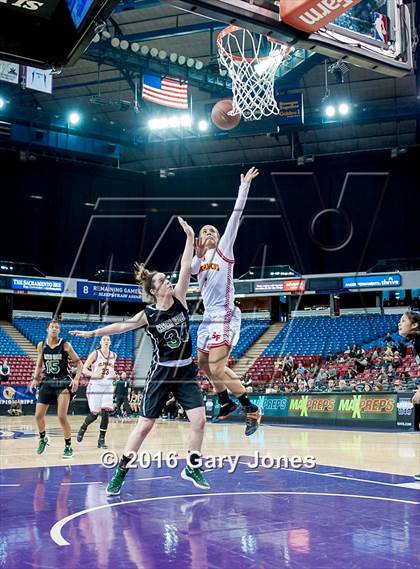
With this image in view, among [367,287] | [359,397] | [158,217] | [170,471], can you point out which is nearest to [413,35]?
[170,471]

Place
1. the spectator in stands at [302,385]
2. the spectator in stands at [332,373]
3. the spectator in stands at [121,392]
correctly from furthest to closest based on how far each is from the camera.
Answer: the spectator in stands at [121,392] → the spectator in stands at [332,373] → the spectator in stands at [302,385]

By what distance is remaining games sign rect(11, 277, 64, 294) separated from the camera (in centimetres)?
3155

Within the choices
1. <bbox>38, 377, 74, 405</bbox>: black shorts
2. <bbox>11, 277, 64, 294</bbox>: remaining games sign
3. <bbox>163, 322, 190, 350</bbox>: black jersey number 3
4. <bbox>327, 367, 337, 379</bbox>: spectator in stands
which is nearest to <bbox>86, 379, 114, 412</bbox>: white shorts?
<bbox>38, 377, 74, 405</bbox>: black shorts

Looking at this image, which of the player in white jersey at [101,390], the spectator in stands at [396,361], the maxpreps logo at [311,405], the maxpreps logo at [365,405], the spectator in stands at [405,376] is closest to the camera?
the player in white jersey at [101,390]

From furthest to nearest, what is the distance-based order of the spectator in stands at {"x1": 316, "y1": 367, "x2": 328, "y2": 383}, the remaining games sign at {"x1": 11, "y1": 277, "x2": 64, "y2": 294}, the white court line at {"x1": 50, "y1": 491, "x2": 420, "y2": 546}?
1. the remaining games sign at {"x1": 11, "y1": 277, "x2": 64, "y2": 294}
2. the spectator in stands at {"x1": 316, "y1": 367, "x2": 328, "y2": 383}
3. the white court line at {"x1": 50, "y1": 491, "x2": 420, "y2": 546}

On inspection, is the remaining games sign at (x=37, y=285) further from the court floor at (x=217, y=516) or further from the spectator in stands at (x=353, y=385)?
the court floor at (x=217, y=516)

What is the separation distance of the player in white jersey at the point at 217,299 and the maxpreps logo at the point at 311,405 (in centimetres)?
1259

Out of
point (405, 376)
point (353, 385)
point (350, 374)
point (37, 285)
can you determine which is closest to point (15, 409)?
point (37, 285)

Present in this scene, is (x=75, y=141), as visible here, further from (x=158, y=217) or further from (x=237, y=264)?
(x=237, y=264)

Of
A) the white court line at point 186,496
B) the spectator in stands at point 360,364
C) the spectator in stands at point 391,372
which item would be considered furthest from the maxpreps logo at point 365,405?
the white court line at point 186,496

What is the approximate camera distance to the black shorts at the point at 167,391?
20.1ft

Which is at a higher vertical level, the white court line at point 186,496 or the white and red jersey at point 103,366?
the white and red jersey at point 103,366

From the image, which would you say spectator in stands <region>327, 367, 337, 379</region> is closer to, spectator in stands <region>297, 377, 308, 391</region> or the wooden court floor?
spectator in stands <region>297, 377, 308, 391</region>

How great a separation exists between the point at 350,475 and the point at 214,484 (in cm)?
188
